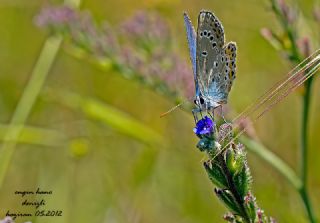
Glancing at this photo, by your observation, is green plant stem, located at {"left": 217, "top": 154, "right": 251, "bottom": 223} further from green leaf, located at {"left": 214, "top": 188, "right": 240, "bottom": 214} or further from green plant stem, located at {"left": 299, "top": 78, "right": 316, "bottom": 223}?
green plant stem, located at {"left": 299, "top": 78, "right": 316, "bottom": 223}

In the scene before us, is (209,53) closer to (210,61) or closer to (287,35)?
(210,61)

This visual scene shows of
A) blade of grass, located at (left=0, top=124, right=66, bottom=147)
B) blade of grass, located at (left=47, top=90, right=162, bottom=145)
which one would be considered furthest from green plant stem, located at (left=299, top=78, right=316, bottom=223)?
blade of grass, located at (left=0, top=124, right=66, bottom=147)

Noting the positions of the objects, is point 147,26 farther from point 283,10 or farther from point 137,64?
point 283,10

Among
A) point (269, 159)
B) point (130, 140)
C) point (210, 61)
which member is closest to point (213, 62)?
point (210, 61)

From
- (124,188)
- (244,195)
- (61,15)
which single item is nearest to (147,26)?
(61,15)

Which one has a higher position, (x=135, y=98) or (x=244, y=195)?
(x=135, y=98)

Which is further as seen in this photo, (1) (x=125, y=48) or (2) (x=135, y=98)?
(2) (x=135, y=98)

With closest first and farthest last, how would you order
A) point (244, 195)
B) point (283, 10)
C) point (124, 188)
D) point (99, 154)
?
point (244, 195) < point (283, 10) < point (124, 188) < point (99, 154)
